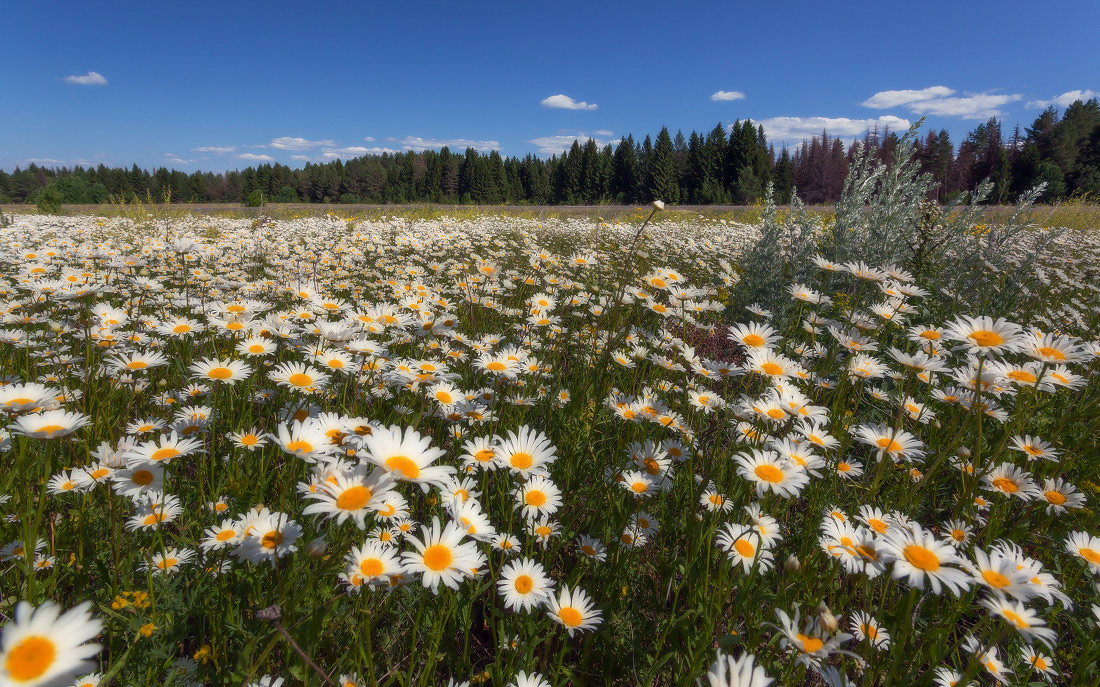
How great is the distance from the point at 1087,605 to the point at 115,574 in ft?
9.40

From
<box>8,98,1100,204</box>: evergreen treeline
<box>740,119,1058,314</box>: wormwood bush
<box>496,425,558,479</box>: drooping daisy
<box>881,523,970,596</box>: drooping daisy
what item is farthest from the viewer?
<box>8,98,1100,204</box>: evergreen treeline

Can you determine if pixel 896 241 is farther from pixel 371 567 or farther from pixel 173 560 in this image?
pixel 173 560

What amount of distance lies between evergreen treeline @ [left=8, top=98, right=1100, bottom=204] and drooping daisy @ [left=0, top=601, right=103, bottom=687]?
35.3 metres

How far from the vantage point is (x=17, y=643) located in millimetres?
601

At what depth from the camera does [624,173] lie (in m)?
55.4

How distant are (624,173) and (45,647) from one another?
2337 inches

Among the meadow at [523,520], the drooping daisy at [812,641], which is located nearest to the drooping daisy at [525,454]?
the meadow at [523,520]

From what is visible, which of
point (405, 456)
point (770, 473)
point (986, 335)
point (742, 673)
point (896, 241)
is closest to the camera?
point (742, 673)

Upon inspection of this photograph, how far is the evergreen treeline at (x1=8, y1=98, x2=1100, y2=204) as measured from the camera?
36312 mm

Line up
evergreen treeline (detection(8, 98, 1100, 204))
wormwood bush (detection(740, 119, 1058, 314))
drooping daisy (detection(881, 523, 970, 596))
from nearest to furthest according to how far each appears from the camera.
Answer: drooping daisy (detection(881, 523, 970, 596))
wormwood bush (detection(740, 119, 1058, 314))
evergreen treeline (detection(8, 98, 1100, 204))

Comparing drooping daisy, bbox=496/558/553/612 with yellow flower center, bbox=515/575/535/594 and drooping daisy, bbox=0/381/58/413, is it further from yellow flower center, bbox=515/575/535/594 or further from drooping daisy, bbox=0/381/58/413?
drooping daisy, bbox=0/381/58/413

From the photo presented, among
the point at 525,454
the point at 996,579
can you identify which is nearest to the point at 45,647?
the point at 525,454

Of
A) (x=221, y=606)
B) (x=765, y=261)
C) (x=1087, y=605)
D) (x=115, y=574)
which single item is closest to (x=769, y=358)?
(x=1087, y=605)

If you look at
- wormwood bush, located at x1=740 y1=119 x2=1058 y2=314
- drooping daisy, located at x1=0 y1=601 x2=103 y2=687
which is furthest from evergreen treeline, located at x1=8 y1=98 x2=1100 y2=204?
drooping daisy, located at x1=0 y1=601 x2=103 y2=687
